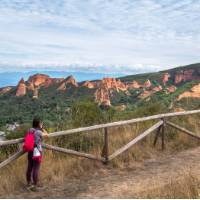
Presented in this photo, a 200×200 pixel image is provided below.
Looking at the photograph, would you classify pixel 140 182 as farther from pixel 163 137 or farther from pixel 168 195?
pixel 163 137

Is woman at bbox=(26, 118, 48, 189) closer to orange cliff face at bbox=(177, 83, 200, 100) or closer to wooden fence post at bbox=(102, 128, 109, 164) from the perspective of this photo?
wooden fence post at bbox=(102, 128, 109, 164)

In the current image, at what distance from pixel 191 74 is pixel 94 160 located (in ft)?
A: 336

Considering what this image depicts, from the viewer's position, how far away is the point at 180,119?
1334cm

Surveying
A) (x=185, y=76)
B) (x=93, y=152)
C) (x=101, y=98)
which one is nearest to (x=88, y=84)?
(x=185, y=76)

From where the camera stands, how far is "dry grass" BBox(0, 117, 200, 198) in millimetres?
7762

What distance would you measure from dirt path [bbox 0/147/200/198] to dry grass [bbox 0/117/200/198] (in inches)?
9.5

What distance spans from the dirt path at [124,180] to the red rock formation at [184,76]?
88.4 m

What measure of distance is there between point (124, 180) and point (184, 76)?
316 feet

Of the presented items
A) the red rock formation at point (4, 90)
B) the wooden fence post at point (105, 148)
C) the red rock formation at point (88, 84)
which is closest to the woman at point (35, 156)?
the wooden fence post at point (105, 148)

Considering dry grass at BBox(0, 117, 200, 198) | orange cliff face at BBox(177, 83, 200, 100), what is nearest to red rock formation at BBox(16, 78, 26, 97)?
orange cliff face at BBox(177, 83, 200, 100)

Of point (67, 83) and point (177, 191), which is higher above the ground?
point (67, 83)

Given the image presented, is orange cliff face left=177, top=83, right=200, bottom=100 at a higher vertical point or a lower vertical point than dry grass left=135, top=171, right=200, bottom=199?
higher

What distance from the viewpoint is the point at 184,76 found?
10200cm

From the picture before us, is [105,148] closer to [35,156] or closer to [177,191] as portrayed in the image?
[35,156]
